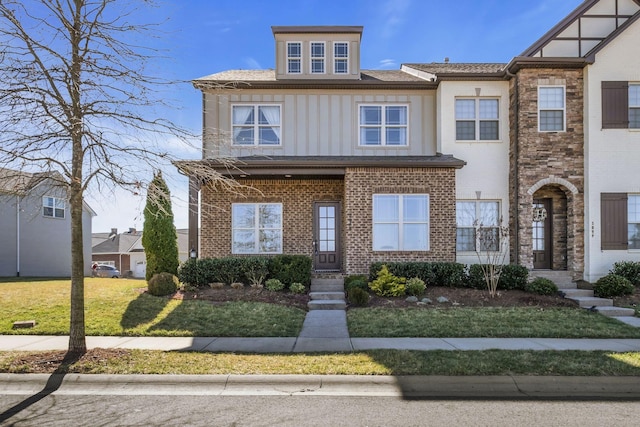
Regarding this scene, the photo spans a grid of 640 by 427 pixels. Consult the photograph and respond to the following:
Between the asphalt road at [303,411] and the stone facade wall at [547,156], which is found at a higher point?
the stone facade wall at [547,156]

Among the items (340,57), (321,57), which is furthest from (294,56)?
(340,57)

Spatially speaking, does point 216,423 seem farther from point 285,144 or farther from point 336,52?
point 336,52

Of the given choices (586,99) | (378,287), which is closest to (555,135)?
(586,99)

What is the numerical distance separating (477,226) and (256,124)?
8209mm

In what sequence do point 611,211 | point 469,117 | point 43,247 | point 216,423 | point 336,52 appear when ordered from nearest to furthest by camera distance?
point 216,423, point 611,211, point 469,117, point 336,52, point 43,247

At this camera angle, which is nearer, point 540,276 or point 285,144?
point 540,276

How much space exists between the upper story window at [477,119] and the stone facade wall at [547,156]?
863mm

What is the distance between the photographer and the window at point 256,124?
1513 cm

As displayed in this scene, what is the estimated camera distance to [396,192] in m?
13.8

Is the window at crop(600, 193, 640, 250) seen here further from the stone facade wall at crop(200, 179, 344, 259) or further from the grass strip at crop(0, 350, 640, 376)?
the stone facade wall at crop(200, 179, 344, 259)

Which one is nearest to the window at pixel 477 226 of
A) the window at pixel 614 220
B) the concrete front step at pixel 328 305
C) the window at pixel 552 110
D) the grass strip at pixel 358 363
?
the window at pixel 552 110

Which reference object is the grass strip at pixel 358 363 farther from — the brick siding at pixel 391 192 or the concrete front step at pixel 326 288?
the brick siding at pixel 391 192

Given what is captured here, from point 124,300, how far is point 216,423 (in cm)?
736

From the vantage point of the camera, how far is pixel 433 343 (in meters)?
7.89
